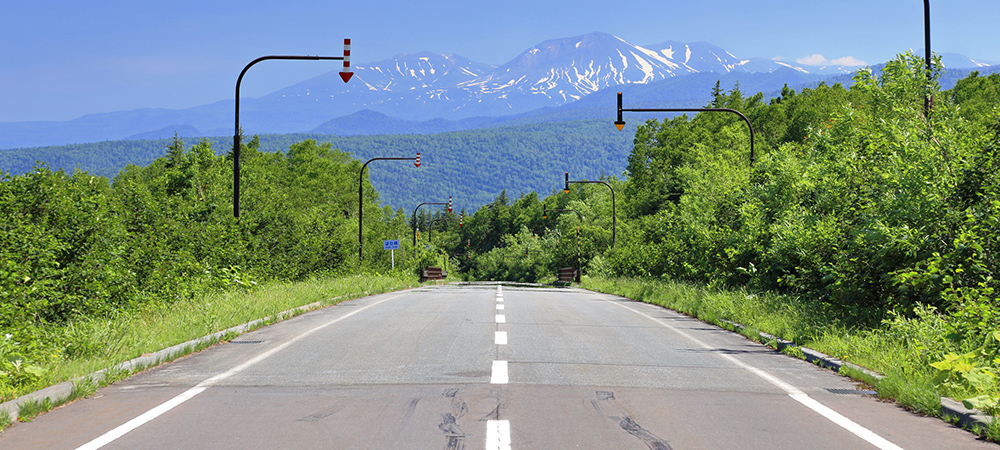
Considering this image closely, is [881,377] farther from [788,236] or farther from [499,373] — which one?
[788,236]

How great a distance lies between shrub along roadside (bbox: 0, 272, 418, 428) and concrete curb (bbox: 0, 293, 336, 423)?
0.09 meters

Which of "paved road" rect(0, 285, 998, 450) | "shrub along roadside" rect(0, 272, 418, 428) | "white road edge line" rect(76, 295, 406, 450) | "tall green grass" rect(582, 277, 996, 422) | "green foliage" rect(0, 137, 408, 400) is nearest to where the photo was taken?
"white road edge line" rect(76, 295, 406, 450)

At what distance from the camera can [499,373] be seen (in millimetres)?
8672

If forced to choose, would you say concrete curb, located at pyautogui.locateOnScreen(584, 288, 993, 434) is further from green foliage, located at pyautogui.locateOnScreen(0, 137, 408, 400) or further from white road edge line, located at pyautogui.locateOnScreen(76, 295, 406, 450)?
green foliage, located at pyautogui.locateOnScreen(0, 137, 408, 400)

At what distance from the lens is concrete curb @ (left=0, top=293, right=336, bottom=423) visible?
Result: 6.50m

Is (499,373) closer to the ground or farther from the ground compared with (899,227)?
closer to the ground

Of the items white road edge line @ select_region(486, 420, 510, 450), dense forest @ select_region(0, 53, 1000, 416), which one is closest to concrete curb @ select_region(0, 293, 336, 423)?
dense forest @ select_region(0, 53, 1000, 416)

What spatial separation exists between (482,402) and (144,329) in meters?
6.35

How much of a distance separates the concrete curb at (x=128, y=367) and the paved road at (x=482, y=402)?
0.63 feet

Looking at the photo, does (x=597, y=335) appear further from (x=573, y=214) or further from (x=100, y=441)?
(x=573, y=214)

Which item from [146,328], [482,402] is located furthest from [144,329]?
[482,402]

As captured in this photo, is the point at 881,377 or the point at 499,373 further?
the point at 499,373

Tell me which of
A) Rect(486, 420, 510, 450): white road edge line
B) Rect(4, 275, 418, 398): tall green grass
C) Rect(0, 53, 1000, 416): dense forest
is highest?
Rect(0, 53, 1000, 416): dense forest

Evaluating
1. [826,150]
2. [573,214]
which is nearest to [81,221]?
[826,150]
